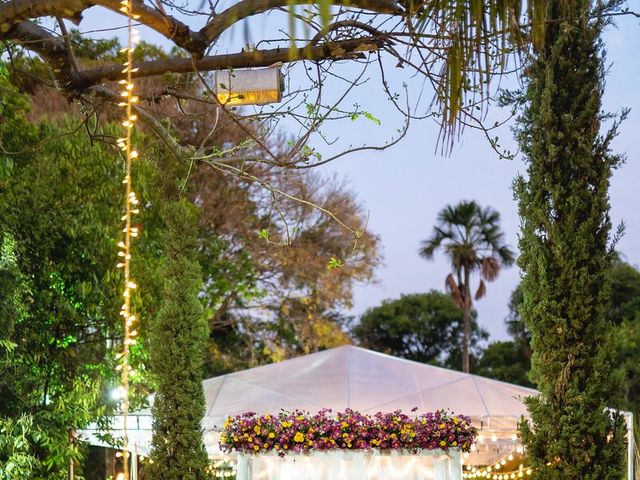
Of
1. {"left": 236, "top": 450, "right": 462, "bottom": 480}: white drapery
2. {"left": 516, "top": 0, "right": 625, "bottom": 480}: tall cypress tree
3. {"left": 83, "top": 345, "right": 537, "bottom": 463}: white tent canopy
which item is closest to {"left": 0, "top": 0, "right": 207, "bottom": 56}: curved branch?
{"left": 516, "top": 0, "right": 625, "bottom": 480}: tall cypress tree

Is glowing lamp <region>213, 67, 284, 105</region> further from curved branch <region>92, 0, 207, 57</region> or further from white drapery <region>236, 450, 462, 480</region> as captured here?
white drapery <region>236, 450, 462, 480</region>

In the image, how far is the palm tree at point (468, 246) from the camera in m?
24.7

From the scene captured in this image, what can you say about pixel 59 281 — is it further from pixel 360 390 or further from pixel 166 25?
pixel 166 25

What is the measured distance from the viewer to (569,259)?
5570 mm

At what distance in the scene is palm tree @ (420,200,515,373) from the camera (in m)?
24.7

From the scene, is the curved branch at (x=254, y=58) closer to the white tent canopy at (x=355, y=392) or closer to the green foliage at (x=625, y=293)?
the white tent canopy at (x=355, y=392)

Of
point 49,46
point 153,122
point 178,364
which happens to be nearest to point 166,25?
point 49,46

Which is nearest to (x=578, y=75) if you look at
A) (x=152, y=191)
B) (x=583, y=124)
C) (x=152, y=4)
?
(x=583, y=124)

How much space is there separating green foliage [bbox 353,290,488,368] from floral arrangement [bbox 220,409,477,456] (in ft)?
62.6

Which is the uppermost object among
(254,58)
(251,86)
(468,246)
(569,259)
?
(468,246)

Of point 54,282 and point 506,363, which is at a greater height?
point 506,363

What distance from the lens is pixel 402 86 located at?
4.07 m

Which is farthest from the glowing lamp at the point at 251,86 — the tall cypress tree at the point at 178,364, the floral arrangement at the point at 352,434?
the tall cypress tree at the point at 178,364

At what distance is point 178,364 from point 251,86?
16.9ft
